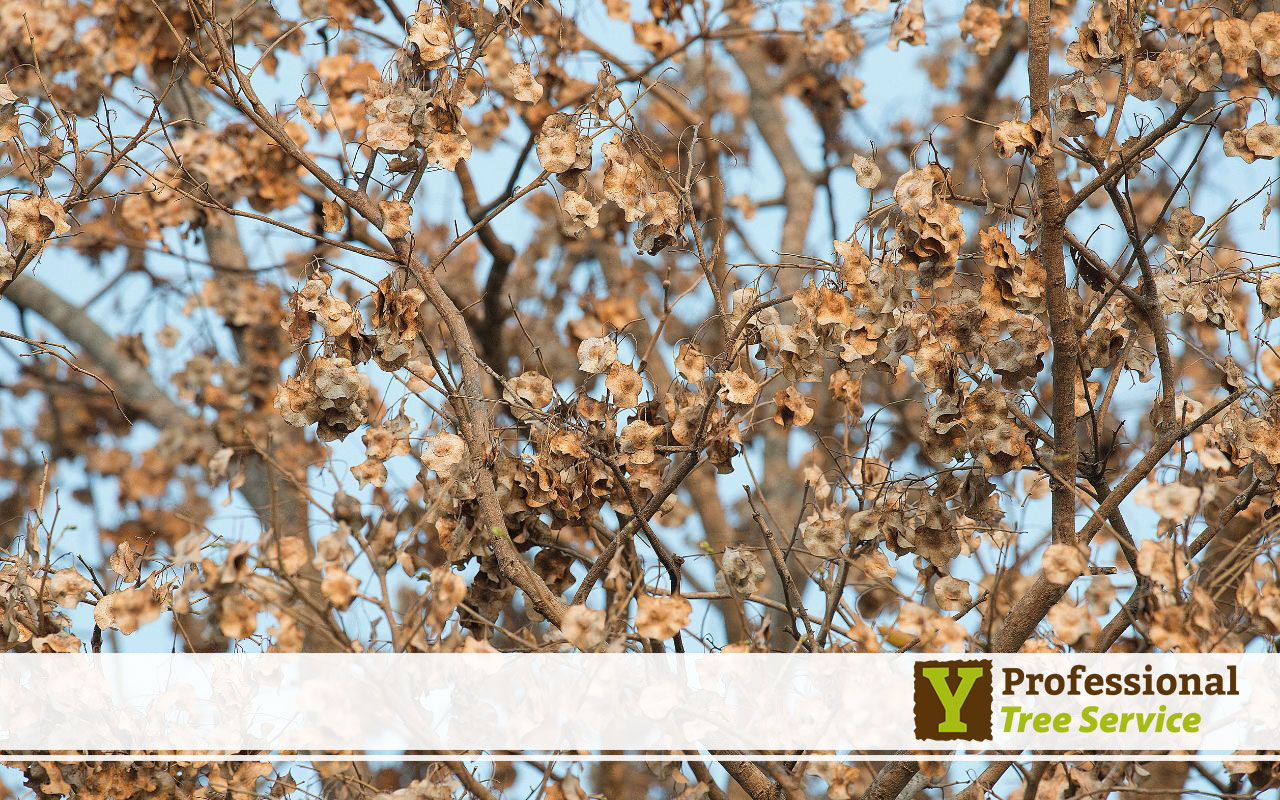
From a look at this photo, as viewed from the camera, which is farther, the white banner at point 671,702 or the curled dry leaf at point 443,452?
the curled dry leaf at point 443,452

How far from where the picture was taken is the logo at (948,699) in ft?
8.00

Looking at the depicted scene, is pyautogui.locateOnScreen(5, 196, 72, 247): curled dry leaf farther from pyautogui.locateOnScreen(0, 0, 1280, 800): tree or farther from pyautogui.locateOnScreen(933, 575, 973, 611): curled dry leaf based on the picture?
pyautogui.locateOnScreen(933, 575, 973, 611): curled dry leaf

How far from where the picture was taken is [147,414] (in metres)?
5.60

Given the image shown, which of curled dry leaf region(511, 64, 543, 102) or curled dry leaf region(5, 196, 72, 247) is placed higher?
curled dry leaf region(511, 64, 543, 102)

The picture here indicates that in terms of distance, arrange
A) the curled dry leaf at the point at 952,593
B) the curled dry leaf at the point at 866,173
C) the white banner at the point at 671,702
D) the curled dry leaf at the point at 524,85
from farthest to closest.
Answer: the curled dry leaf at the point at 524,85
the curled dry leaf at the point at 952,593
the curled dry leaf at the point at 866,173
the white banner at the point at 671,702

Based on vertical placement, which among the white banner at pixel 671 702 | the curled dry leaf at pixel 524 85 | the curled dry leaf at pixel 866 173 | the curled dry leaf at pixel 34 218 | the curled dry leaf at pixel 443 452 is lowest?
the white banner at pixel 671 702

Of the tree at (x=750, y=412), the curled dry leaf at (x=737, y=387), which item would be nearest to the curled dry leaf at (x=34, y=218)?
the tree at (x=750, y=412)

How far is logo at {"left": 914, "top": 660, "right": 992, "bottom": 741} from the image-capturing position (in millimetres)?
2438

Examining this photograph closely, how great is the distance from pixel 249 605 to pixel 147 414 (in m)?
3.69

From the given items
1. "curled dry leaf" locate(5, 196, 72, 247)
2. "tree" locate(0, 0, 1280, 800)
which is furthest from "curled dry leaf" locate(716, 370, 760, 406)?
"curled dry leaf" locate(5, 196, 72, 247)

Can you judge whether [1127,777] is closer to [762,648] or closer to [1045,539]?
[762,648]

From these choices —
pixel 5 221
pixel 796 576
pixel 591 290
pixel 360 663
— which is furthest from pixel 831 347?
pixel 591 290

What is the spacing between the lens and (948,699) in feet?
8.02

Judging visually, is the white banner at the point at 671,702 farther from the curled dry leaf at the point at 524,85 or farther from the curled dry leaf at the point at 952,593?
the curled dry leaf at the point at 524,85
